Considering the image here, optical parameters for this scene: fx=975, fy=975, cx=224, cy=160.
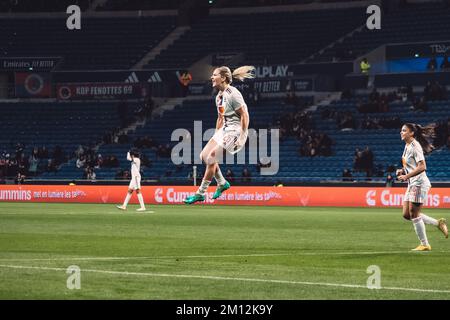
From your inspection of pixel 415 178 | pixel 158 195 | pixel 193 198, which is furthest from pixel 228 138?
pixel 158 195

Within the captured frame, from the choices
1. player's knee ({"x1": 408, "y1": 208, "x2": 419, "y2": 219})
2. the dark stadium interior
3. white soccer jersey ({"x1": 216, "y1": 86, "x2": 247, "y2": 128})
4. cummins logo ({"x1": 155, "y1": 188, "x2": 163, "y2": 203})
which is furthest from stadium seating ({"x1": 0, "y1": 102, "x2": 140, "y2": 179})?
white soccer jersey ({"x1": 216, "y1": 86, "x2": 247, "y2": 128})

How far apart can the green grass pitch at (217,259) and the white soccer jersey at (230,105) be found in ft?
7.59

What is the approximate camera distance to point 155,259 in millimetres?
16203

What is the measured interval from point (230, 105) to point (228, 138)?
562 millimetres

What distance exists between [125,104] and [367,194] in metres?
20.6

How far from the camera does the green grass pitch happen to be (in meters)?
12.0

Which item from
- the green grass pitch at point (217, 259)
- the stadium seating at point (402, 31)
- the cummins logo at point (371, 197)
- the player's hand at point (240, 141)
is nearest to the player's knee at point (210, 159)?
the player's hand at point (240, 141)

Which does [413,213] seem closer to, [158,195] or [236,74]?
[236,74]

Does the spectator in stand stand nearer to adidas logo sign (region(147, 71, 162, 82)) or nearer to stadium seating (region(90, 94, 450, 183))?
stadium seating (region(90, 94, 450, 183))

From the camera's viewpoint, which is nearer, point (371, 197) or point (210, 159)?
point (210, 159)

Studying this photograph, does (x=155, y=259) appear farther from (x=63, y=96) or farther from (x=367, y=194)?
(x=63, y=96)

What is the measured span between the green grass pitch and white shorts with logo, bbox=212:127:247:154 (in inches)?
74.1

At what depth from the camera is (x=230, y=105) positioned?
1617cm
